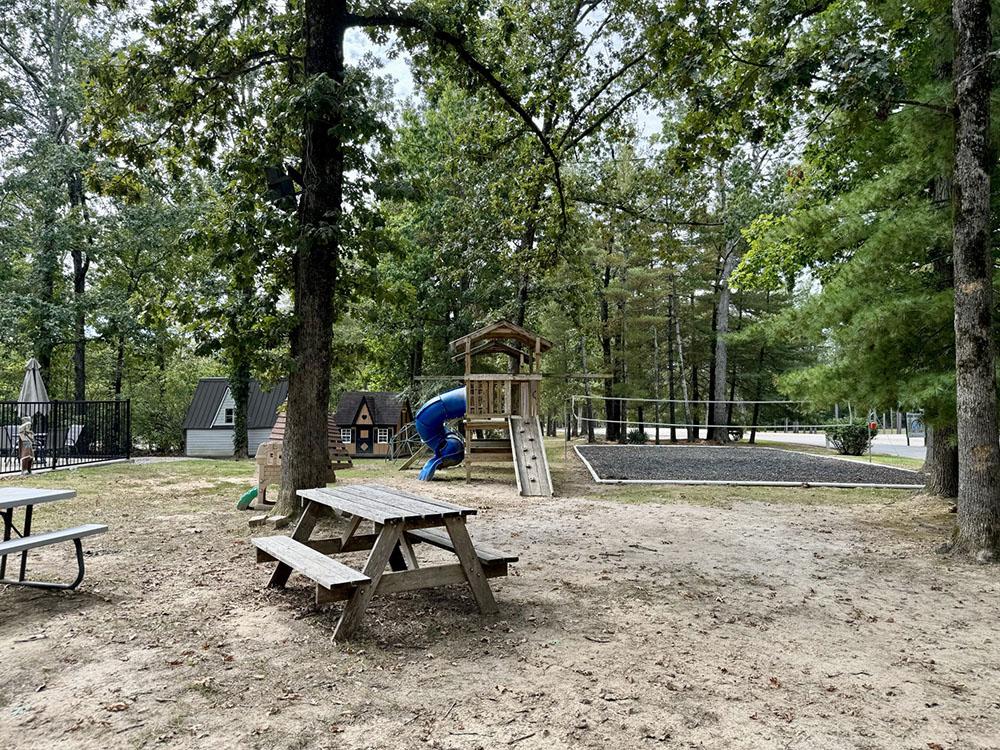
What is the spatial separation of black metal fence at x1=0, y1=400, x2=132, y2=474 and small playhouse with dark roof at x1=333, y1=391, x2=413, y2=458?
7.48m

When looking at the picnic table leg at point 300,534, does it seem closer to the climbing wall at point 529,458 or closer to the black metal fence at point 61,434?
the climbing wall at point 529,458

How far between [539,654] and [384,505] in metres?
1.32

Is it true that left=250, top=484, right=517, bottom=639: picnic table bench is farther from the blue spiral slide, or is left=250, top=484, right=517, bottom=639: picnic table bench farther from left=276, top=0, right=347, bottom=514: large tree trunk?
the blue spiral slide

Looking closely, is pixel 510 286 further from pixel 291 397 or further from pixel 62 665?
pixel 62 665

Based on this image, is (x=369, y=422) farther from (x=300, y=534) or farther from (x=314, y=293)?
(x=300, y=534)

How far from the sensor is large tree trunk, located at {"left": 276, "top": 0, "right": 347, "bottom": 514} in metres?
7.01

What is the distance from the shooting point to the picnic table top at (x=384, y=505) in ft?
12.3

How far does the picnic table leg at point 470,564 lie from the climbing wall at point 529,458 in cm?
649

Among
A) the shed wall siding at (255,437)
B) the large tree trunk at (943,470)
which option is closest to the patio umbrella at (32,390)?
the shed wall siding at (255,437)

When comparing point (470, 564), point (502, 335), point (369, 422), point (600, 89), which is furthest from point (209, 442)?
point (470, 564)

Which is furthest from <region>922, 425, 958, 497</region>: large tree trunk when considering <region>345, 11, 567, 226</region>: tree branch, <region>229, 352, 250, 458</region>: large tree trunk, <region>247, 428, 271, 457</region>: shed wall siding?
<region>247, 428, 271, 457</region>: shed wall siding

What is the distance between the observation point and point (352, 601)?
370 centimetres

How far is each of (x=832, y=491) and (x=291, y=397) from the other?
8.61 metres

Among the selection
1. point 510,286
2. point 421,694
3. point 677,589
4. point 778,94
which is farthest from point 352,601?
point 510,286
